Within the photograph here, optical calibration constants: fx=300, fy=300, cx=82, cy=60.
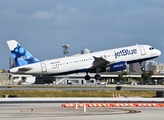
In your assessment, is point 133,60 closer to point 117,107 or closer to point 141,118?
point 117,107

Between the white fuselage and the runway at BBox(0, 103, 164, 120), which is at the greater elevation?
the white fuselage

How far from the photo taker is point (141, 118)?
24.6 metres

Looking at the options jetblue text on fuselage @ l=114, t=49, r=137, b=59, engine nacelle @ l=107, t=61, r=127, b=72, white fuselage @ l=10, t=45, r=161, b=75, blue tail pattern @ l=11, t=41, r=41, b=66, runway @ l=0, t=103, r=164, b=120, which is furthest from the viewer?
blue tail pattern @ l=11, t=41, r=41, b=66

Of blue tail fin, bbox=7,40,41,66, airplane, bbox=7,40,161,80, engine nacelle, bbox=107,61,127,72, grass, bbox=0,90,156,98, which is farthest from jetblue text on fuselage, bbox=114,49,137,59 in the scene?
blue tail fin, bbox=7,40,41,66

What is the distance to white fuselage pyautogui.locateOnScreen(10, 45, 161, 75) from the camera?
206ft

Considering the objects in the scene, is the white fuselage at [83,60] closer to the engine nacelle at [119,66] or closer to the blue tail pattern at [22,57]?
the engine nacelle at [119,66]

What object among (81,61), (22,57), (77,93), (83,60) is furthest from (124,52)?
(22,57)

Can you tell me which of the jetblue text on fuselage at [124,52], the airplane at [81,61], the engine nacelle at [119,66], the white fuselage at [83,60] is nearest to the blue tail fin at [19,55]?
the airplane at [81,61]

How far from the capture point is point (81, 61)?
6406cm

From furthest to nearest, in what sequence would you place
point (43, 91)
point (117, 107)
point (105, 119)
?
1. point (43, 91)
2. point (117, 107)
3. point (105, 119)

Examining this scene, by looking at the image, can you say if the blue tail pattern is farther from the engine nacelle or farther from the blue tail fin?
the engine nacelle

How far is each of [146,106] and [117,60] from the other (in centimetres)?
2847

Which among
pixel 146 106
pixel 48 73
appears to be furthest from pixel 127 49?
pixel 146 106

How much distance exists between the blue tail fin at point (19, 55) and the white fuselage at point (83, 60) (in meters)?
1.42
